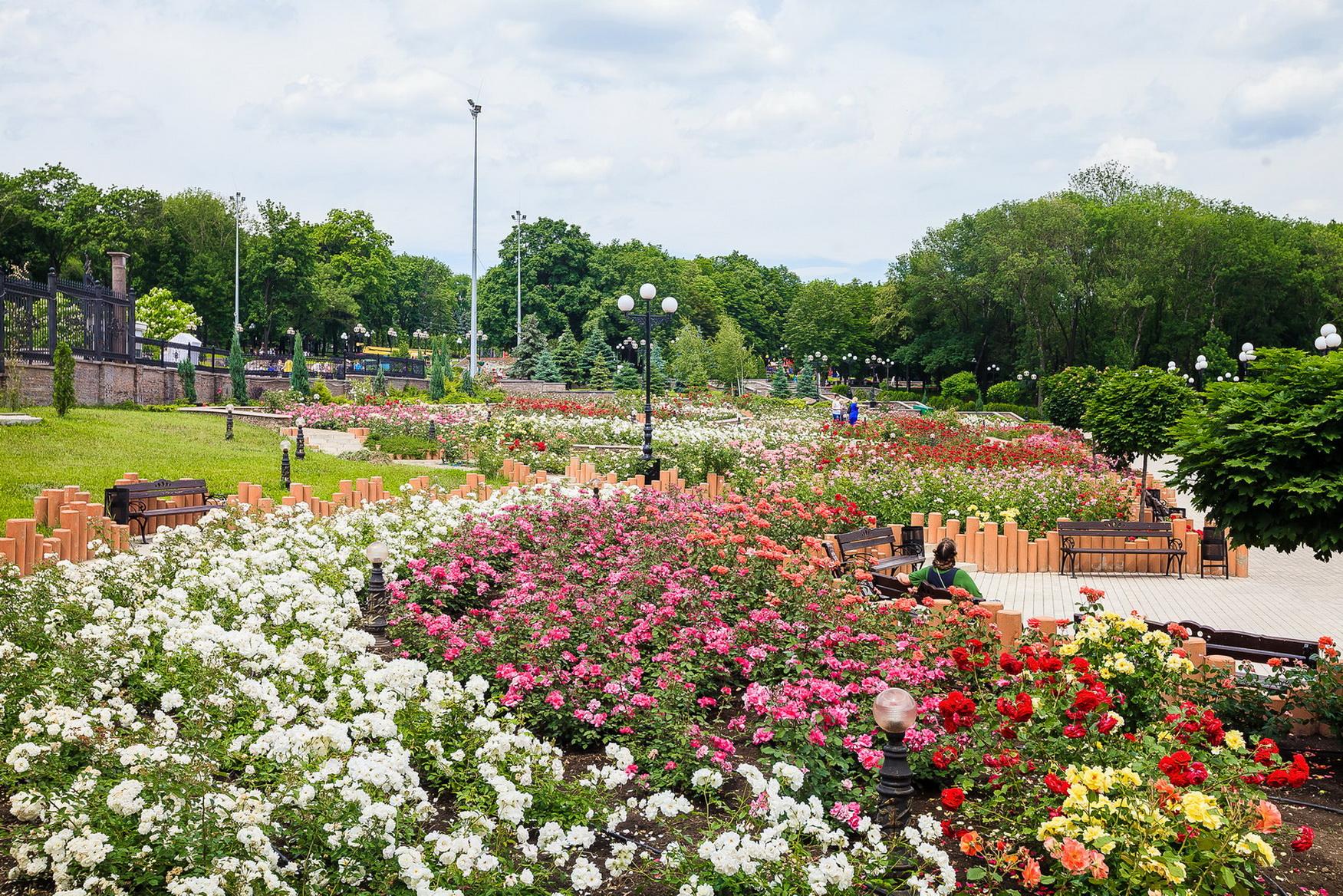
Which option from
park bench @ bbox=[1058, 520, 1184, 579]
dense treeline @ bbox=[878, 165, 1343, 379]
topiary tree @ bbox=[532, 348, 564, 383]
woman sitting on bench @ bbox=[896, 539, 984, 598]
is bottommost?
park bench @ bbox=[1058, 520, 1184, 579]

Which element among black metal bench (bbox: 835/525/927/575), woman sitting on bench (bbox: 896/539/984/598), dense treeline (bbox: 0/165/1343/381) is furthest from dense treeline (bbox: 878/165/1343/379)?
woman sitting on bench (bbox: 896/539/984/598)

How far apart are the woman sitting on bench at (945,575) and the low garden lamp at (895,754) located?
12.4ft

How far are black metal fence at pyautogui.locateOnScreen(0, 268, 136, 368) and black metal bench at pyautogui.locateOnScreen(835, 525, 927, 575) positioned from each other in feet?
55.2

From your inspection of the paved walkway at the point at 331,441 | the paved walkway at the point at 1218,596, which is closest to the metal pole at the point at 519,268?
the paved walkway at the point at 331,441

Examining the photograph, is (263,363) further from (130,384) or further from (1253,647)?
(1253,647)

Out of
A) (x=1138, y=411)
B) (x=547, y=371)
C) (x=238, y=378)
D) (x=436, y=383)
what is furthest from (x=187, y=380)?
(x=1138, y=411)

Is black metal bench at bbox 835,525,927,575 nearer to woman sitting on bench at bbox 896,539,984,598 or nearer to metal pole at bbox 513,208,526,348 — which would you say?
woman sitting on bench at bbox 896,539,984,598

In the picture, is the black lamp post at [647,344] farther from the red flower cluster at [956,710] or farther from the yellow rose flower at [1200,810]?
the yellow rose flower at [1200,810]

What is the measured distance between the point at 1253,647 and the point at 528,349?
51384 millimetres

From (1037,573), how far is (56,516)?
11.2 m

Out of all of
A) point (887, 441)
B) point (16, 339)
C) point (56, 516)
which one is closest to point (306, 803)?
point (56, 516)

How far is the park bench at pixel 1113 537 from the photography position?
12.2 meters

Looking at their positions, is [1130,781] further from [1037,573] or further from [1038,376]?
[1038,376]

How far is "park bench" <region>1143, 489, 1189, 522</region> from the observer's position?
47.4ft
